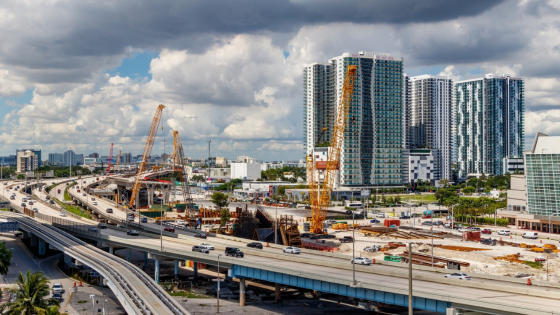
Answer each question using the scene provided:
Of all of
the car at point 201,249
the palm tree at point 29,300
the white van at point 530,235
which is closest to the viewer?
the palm tree at point 29,300

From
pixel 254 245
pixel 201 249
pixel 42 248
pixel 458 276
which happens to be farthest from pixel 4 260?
pixel 458 276

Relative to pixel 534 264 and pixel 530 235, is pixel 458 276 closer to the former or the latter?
pixel 534 264

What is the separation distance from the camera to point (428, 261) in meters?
103

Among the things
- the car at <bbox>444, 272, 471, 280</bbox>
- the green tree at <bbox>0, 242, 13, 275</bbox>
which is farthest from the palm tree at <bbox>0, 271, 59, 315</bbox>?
the car at <bbox>444, 272, 471, 280</bbox>

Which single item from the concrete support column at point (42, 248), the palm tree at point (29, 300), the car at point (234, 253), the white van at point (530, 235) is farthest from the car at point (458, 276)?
the white van at point (530, 235)

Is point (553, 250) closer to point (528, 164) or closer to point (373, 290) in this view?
point (528, 164)

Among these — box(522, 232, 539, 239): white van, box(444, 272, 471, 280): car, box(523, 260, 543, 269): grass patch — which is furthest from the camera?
box(522, 232, 539, 239): white van

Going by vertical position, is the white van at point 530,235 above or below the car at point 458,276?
below

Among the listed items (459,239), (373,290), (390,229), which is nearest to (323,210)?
(390,229)

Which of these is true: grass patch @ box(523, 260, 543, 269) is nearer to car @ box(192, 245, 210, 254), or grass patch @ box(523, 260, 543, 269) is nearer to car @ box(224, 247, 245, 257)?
car @ box(224, 247, 245, 257)

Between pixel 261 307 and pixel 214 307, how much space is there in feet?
22.0

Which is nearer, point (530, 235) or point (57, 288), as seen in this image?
point (57, 288)

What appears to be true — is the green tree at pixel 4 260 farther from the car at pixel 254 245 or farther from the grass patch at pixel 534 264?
the grass patch at pixel 534 264

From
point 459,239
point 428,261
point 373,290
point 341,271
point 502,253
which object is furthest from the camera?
point 459,239
